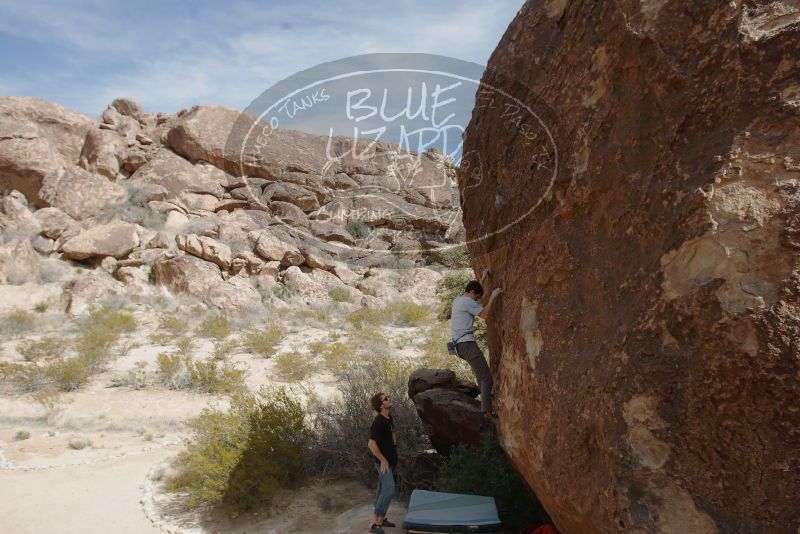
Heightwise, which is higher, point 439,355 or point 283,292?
point 283,292

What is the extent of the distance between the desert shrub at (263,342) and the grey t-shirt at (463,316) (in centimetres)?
785

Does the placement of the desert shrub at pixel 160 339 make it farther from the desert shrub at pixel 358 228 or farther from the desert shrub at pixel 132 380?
the desert shrub at pixel 358 228

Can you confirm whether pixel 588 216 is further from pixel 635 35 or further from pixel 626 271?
pixel 635 35

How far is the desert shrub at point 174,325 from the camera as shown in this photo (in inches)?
494

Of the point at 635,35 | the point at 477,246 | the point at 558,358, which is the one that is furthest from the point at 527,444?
the point at 635,35

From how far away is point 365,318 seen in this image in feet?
50.9

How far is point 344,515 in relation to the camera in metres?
4.78

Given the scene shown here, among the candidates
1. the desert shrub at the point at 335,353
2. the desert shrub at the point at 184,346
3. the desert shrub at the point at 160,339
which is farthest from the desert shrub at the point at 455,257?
the desert shrub at the point at 160,339

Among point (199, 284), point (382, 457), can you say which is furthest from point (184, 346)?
point (382, 457)

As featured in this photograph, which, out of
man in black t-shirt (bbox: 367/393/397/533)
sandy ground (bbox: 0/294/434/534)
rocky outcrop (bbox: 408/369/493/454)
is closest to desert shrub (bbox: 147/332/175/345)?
sandy ground (bbox: 0/294/434/534)

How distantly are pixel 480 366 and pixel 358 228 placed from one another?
19.5 metres

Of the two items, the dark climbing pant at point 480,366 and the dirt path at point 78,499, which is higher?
the dark climbing pant at point 480,366

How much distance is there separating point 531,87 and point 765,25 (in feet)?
4.73

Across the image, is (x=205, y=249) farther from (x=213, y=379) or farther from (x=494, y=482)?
(x=494, y=482)
